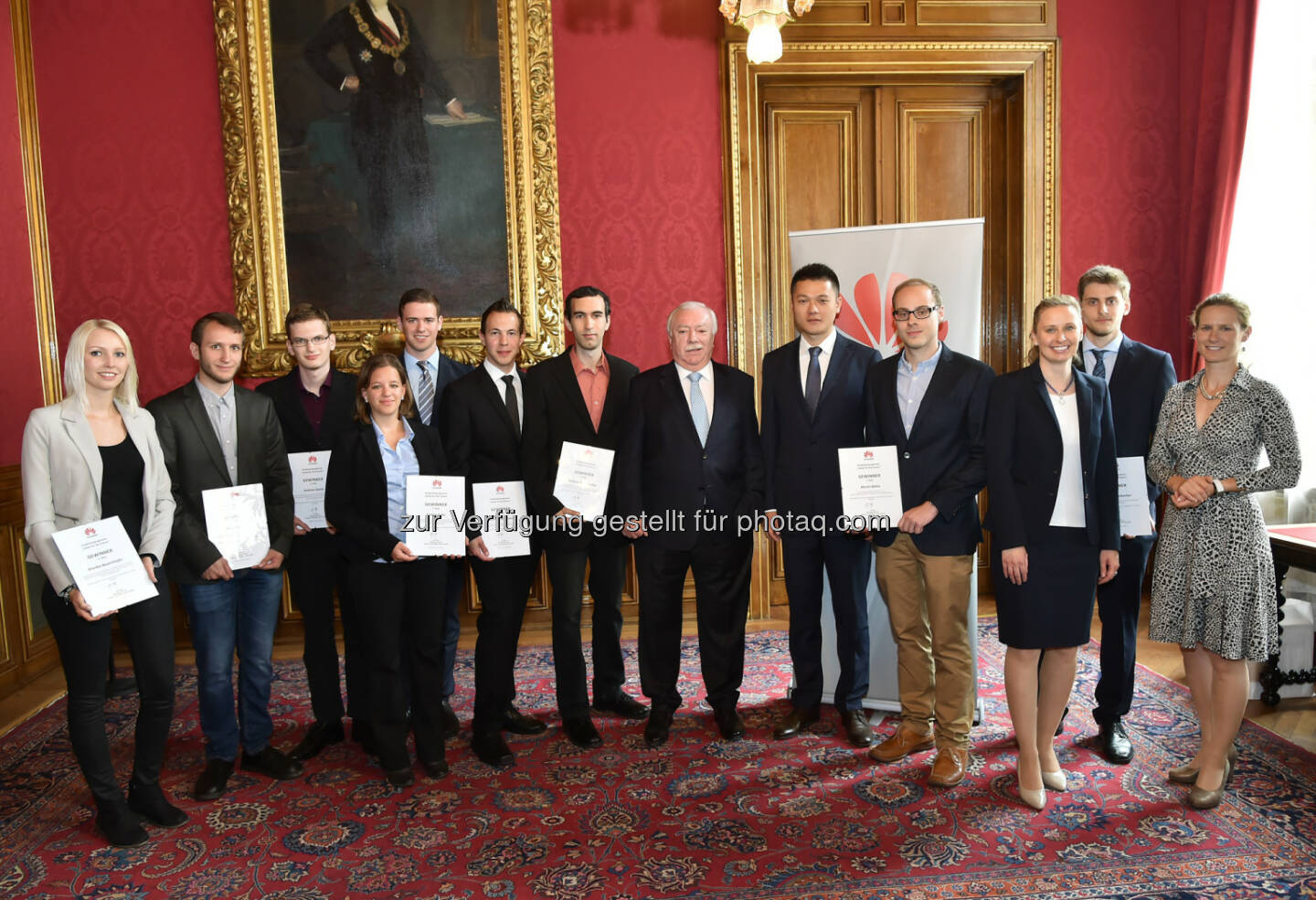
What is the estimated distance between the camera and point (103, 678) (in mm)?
2682

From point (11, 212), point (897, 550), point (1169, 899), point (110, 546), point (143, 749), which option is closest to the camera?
point (1169, 899)

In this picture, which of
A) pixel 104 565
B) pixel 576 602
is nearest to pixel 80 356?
pixel 104 565

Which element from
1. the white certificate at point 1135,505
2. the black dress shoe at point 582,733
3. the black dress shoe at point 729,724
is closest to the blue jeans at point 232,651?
the black dress shoe at point 582,733

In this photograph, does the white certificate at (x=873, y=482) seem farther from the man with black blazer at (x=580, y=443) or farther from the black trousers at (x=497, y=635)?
the black trousers at (x=497, y=635)

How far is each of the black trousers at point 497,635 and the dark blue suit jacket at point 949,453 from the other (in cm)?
143

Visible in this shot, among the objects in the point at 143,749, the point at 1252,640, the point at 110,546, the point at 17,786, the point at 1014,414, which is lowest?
the point at 17,786

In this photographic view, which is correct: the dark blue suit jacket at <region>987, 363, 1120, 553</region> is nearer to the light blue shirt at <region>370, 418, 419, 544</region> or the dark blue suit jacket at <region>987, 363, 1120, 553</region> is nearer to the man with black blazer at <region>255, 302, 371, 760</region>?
the light blue shirt at <region>370, 418, 419, 544</region>

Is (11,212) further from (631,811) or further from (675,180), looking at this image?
(631,811)

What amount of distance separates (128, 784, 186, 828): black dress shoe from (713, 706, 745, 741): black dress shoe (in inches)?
74.1

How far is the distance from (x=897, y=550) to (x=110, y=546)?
2.53m

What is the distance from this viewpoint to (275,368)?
473 cm

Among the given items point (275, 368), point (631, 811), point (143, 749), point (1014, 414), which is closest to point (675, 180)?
point (275, 368)

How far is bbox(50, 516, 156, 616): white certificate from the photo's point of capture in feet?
8.14

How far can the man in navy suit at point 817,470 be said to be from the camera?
3.21 metres
